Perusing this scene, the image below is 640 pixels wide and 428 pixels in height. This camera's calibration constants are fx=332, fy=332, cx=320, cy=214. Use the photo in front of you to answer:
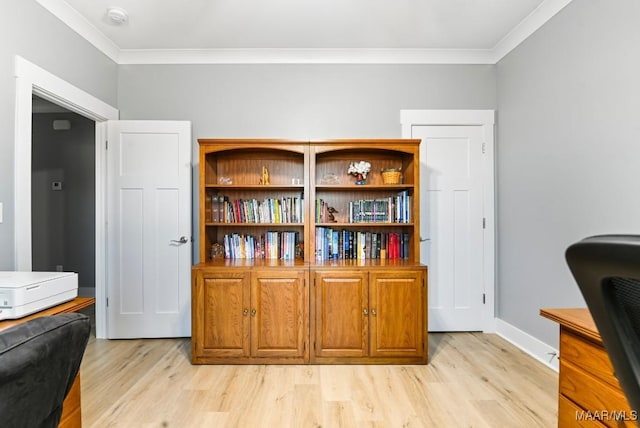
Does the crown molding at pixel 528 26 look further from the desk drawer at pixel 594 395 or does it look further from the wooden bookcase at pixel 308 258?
the desk drawer at pixel 594 395

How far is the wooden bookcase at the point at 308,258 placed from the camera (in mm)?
2529

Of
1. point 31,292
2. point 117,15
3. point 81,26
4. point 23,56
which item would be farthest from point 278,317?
point 81,26

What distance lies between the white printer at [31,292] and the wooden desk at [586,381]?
210cm

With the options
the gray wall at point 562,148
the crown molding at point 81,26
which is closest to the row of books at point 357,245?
the gray wall at point 562,148

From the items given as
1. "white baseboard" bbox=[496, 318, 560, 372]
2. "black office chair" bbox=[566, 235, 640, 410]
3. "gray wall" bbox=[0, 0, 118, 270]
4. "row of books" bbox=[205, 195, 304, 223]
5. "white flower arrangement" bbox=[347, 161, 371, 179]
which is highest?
"gray wall" bbox=[0, 0, 118, 270]

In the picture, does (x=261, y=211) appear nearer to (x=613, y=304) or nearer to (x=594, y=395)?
(x=594, y=395)

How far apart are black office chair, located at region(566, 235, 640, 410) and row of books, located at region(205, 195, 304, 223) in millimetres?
2501

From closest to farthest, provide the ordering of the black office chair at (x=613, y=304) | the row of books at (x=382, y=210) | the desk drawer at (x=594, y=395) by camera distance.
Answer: the black office chair at (x=613, y=304) < the desk drawer at (x=594, y=395) < the row of books at (x=382, y=210)

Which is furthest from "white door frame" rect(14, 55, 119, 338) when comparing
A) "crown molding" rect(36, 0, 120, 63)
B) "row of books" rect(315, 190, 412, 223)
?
"row of books" rect(315, 190, 412, 223)

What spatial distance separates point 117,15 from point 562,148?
3.37 meters

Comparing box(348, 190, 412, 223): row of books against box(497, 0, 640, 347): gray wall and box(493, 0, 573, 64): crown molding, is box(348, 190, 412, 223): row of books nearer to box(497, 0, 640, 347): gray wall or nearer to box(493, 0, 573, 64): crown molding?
box(497, 0, 640, 347): gray wall

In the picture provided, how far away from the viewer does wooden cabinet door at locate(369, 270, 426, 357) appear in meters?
2.52

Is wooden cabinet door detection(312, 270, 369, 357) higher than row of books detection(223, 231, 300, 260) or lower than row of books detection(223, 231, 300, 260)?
lower

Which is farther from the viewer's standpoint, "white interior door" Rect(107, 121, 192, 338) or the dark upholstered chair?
"white interior door" Rect(107, 121, 192, 338)
